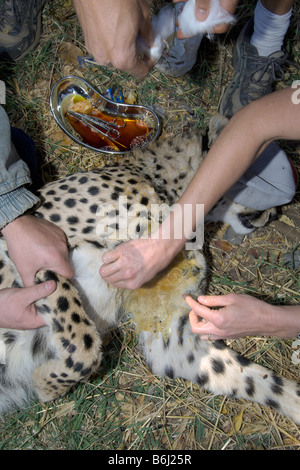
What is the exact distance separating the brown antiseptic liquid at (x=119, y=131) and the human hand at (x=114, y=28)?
1.18 metres

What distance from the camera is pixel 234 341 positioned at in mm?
1971

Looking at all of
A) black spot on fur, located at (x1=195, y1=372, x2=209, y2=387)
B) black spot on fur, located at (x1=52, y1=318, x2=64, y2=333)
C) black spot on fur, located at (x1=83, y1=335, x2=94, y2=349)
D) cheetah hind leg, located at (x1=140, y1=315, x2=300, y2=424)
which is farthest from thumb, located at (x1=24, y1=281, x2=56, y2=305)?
black spot on fur, located at (x1=195, y1=372, x2=209, y2=387)

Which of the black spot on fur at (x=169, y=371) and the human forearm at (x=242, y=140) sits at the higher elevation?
the human forearm at (x=242, y=140)

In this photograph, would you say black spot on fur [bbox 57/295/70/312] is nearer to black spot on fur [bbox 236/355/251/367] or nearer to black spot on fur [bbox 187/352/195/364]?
black spot on fur [bbox 187/352/195/364]

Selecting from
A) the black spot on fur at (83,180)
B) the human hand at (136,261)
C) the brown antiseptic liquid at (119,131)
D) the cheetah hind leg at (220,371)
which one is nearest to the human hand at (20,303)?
the human hand at (136,261)

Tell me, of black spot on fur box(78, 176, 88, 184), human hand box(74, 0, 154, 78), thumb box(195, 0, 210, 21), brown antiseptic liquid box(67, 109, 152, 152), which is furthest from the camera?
brown antiseptic liquid box(67, 109, 152, 152)

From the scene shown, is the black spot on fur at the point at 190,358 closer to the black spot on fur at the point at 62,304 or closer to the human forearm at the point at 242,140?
the black spot on fur at the point at 62,304

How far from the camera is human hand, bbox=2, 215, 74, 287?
1.54 metres

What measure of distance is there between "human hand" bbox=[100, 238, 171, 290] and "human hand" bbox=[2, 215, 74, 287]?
17cm

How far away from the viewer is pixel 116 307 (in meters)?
1.81

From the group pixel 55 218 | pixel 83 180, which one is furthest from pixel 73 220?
pixel 83 180

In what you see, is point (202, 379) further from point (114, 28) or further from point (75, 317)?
point (114, 28)

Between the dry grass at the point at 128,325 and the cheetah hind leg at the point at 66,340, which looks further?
the dry grass at the point at 128,325

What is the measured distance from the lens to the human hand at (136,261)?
149 centimetres
